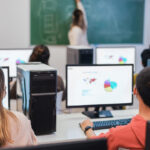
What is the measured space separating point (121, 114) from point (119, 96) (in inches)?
8.2

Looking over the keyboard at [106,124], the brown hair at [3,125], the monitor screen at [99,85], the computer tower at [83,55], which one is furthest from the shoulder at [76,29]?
the brown hair at [3,125]

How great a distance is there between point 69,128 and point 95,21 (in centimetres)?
403

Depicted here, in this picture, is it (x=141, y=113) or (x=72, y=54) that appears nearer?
(x=141, y=113)

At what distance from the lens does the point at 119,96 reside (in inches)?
107

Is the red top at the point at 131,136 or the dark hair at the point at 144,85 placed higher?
the dark hair at the point at 144,85

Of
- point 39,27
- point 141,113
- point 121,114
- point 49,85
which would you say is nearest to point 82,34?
point 39,27

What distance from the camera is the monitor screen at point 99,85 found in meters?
2.59

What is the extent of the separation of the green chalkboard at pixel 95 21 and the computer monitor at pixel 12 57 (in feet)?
5.48

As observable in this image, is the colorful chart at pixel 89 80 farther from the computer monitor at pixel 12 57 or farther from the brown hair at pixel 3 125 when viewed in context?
the computer monitor at pixel 12 57

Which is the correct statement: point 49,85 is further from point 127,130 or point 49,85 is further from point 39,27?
point 39,27

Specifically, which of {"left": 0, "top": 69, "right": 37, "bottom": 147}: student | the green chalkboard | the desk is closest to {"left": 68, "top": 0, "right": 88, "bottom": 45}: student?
the green chalkboard

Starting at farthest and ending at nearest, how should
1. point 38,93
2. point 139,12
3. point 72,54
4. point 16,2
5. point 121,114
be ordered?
point 139,12
point 16,2
point 72,54
point 121,114
point 38,93

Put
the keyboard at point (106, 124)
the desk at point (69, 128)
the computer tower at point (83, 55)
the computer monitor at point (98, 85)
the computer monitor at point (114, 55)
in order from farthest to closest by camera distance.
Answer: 1. the computer monitor at point (114, 55)
2. the computer tower at point (83, 55)
3. the computer monitor at point (98, 85)
4. the keyboard at point (106, 124)
5. the desk at point (69, 128)

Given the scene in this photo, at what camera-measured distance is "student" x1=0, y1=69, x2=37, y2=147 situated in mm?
1534
